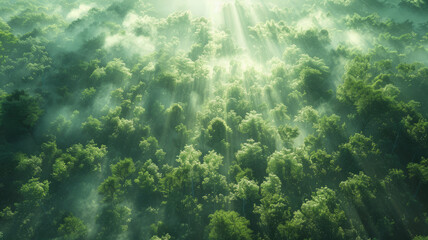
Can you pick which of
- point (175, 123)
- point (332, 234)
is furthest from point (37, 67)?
point (332, 234)

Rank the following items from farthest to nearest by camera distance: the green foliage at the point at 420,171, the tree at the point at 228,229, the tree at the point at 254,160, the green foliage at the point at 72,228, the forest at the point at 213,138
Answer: the tree at the point at 254,160
the green foliage at the point at 420,171
the forest at the point at 213,138
the green foliage at the point at 72,228
the tree at the point at 228,229

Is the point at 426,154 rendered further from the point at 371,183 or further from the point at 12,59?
the point at 12,59

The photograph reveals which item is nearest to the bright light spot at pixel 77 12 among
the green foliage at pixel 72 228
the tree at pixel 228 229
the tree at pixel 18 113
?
the tree at pixel 18 113

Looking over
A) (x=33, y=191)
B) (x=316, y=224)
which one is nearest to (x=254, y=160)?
(x=316, y=224)

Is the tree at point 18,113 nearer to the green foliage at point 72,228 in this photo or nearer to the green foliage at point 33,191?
the green foliage at point 33,191

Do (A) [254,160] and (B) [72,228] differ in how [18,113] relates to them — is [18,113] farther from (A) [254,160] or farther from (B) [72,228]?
(A) [254,160]

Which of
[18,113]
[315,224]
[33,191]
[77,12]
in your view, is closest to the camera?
[315,224]

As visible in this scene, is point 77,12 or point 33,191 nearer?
point 33,191
